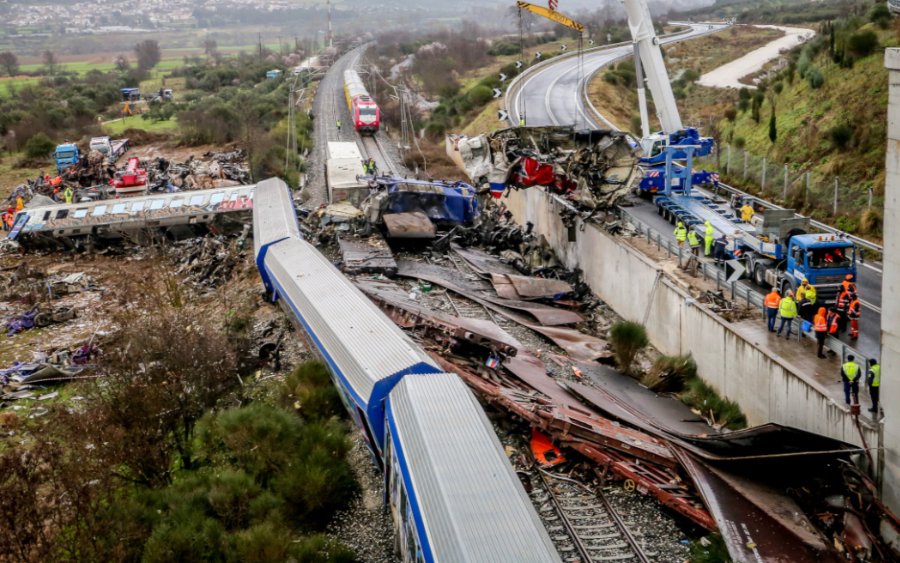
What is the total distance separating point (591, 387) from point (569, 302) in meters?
8.07

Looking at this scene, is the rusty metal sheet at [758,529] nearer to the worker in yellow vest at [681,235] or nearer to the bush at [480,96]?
the worker in yellow vest at [681,235]

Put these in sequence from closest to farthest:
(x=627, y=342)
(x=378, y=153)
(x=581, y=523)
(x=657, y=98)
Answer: (x=581, y=523) → (x=627, y=342) → (x=657, y=98) → (x=378, y=153)

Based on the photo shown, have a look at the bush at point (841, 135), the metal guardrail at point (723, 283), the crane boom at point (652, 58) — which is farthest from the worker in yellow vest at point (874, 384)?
the crane boom at point (652, 58)

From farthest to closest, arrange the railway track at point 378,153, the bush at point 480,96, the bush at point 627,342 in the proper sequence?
the bush at point 480,96 < the railway track at point 378,153 < the bush at point 627,342

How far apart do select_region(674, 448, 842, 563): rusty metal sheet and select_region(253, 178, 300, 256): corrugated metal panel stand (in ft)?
50.0

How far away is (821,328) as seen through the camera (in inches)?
684

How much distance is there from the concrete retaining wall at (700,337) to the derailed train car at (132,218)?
14.5m

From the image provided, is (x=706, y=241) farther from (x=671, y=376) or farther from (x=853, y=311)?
(x=853, y=311)

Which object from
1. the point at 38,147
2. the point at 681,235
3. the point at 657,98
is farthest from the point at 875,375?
the point at 38,147

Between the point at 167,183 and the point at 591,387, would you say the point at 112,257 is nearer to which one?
the point at 167,183

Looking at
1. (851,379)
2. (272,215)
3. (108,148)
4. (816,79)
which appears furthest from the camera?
(108,148)

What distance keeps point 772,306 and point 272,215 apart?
56.3 ft

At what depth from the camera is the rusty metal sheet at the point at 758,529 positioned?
1349 cm

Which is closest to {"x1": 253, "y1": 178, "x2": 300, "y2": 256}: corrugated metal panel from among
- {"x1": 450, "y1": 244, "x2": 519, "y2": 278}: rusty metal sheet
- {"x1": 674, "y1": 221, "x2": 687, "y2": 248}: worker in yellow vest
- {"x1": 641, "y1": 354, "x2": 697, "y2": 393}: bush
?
{"x1": 450, "y1": 244, "x2": 519, "y2": 278}: rusty metal sheet
